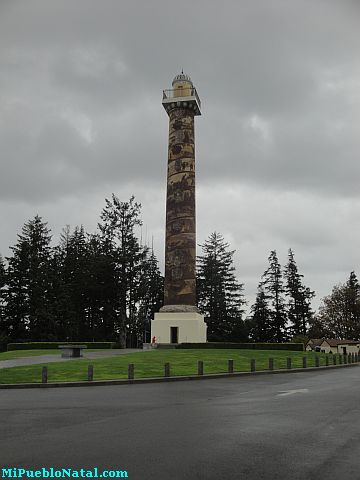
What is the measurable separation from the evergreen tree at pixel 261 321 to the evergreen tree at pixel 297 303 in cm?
427

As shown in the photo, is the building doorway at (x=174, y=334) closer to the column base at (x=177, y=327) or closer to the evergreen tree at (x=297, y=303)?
the column base at (x=177, y=327)

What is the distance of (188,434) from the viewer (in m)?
8.00

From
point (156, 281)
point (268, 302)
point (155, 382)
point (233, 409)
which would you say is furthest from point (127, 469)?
point (268, 302)

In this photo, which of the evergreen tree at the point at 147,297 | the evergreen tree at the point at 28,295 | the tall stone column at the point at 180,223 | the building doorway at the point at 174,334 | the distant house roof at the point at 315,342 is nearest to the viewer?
the building doorway at the point at 174,334

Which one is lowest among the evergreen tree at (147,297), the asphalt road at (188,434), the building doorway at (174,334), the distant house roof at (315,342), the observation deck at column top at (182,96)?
the distant house roof at (315,342)

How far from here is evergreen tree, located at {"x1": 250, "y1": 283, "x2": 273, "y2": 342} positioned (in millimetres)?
83375

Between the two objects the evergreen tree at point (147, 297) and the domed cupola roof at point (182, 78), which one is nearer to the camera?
the domed cupola roof at point (182, 78)

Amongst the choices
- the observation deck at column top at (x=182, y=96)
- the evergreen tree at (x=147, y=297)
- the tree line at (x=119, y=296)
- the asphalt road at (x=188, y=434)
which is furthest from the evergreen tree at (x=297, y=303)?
the asphalt road at (x=188, y=434)

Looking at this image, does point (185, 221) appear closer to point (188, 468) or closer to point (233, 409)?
point (233, 409)

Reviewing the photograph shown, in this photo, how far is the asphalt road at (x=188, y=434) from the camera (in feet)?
20.0

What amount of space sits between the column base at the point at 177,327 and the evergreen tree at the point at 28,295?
761 inches

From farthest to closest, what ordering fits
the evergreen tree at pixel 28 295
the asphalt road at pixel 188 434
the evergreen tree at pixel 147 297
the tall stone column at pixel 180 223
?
the evergreen tree at pixel 147 297
the evergreen tree at pixel 28 295
the tall stone column at pixel 180 223
the asphalt road at pixel 188 434

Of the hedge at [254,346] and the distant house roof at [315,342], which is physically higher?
the hedge at [254,346]

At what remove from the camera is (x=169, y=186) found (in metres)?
51.9
